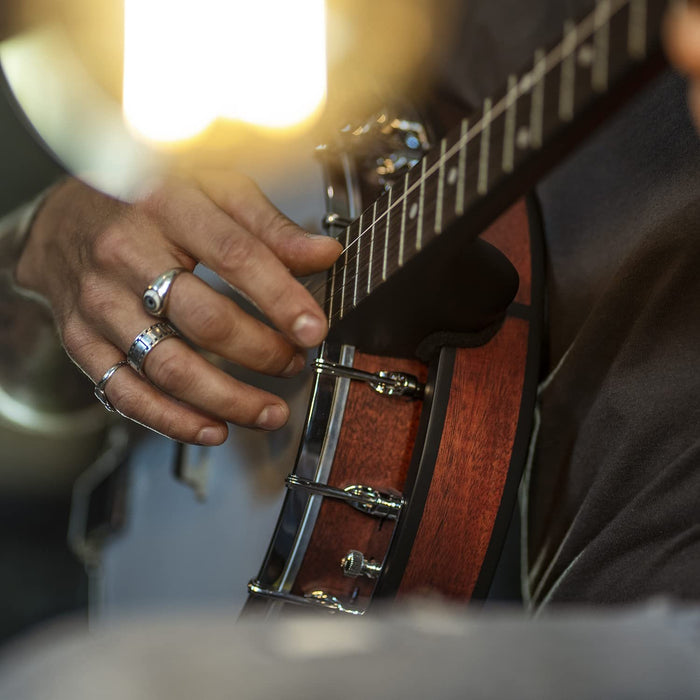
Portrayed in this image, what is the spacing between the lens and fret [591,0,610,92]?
12.5 inches

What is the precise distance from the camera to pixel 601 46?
32cm

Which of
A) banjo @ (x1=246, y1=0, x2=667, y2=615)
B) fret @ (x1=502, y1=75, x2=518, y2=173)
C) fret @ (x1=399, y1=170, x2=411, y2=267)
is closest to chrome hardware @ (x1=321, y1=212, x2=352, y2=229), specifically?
banjo @ (x1=246, y1=0, x2=667, y2=615)

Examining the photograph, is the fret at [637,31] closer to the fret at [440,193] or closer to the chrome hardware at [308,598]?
the fret at [440,193]

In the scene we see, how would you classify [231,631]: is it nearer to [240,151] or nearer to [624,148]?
[624,148]

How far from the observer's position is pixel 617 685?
225mm

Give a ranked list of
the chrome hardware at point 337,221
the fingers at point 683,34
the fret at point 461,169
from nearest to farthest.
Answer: the fingers at point 683,34
the fret at point 461,169
the chrome hardware at point 337,221

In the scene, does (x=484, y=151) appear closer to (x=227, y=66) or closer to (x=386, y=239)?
(x=386, y=239)

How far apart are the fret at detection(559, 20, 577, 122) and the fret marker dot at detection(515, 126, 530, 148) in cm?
2

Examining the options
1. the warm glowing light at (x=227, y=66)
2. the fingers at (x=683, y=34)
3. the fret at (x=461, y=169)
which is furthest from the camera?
the warm glowing light at (x=227, y=66)

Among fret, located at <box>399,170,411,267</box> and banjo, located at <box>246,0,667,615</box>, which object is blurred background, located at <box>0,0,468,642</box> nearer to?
banjo, located at <box>246,0,667,615</box>

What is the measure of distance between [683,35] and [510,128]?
9 cm

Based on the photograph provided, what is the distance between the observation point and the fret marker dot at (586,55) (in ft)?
1.07

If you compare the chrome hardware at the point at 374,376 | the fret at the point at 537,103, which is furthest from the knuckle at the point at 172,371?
the fret at the point at 537,103

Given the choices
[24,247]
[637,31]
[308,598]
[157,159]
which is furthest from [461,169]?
[24,247]
